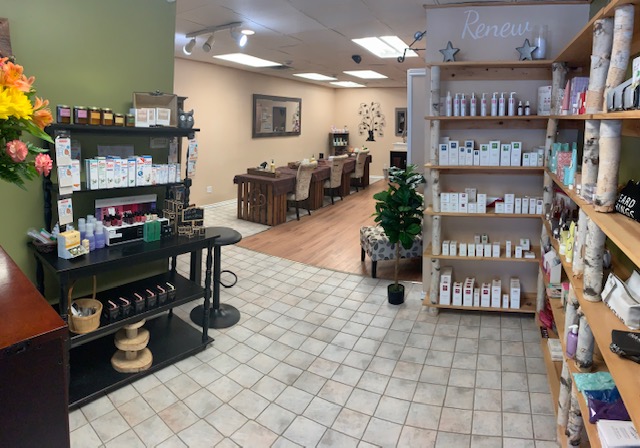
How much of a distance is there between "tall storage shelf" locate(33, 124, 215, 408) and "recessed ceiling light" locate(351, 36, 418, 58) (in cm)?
307

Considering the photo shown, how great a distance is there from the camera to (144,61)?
3.08m

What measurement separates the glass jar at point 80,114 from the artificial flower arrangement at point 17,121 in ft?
4.78

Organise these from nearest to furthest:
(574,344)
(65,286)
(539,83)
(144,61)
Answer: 1. (574,344)
2. (65,286)
3. (144,61)
4. (539,83)

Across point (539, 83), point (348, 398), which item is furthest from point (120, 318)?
point (539, 83)

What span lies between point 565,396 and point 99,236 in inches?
104

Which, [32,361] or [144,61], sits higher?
[144,61]

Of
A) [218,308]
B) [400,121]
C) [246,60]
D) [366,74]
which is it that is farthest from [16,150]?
[400,121]

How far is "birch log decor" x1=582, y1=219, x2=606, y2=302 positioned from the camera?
1.71 m

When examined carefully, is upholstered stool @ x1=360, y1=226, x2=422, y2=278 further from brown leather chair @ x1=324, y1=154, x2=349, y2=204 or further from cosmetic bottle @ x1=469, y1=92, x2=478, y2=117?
brown leather chair @ x1=324, y1=154, x2=349, y2=204

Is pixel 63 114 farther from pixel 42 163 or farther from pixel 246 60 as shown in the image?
pixel 246 60

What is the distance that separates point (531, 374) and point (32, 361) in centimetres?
277

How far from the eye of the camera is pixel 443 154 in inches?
139

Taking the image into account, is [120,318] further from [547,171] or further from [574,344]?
[547,171]

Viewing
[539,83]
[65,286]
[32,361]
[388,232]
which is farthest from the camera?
[388,232]
